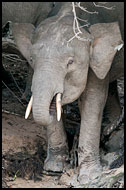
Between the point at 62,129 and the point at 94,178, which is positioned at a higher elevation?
the point at 62,129

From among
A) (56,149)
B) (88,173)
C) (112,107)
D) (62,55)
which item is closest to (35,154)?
(56,149)

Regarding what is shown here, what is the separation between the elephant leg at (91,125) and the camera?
5.81 metres

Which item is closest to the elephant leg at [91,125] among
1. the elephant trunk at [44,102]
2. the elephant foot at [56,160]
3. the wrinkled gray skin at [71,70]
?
the wrinkled gray skin at [71,70]

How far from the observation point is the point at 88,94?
5.84 meters

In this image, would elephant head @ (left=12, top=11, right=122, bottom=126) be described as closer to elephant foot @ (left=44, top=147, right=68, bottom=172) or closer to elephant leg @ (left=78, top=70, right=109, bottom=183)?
elephant leg @ (left=78, top=70, right=109, bottom=183)

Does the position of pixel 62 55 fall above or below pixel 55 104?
above

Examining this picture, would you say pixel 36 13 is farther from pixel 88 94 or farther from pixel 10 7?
pixel 88 94

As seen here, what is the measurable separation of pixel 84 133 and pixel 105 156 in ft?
1.34

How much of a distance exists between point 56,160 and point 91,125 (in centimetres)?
59

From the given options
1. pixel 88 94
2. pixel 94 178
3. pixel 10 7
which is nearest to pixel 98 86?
pixel 88 94

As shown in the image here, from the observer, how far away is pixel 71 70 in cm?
529

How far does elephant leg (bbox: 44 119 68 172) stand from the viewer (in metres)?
6.04

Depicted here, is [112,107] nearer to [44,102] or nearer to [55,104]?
[55,104]

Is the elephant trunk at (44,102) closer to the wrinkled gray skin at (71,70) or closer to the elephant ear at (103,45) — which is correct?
the wrinkled gray skin at (71,70)
